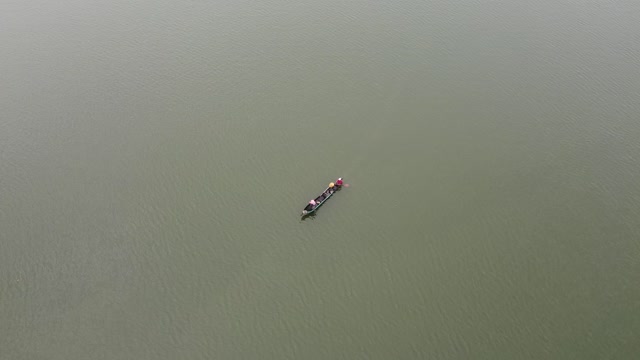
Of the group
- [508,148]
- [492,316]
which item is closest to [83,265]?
[492,316]

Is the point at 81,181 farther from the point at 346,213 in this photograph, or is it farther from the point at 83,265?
the point at 346,213

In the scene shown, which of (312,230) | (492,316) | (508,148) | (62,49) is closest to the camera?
(492,316)

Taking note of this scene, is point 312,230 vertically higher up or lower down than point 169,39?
lower down
